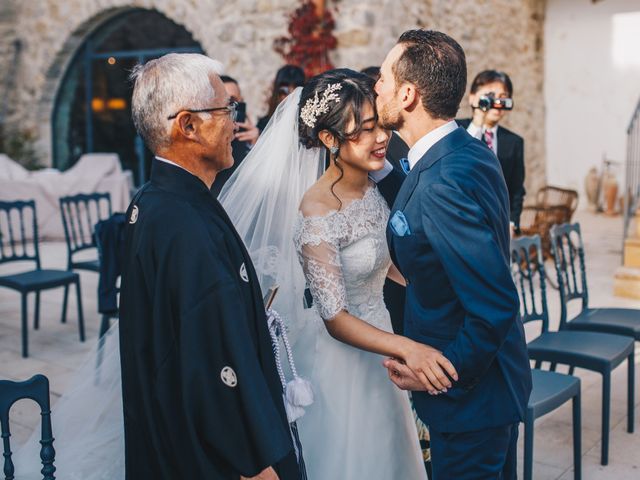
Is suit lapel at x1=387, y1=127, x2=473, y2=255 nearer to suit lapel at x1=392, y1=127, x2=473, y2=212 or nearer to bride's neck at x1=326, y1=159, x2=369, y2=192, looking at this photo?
suit lapel at x1=392, y1=127, x2=473, y2=212

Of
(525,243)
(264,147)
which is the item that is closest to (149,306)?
(264,147)

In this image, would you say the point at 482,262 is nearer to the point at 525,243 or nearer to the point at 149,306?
the point at 149,306

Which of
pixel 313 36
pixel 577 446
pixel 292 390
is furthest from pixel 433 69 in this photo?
pixel 313 36

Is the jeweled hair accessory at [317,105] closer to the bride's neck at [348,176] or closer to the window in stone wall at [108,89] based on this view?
the bride's neck at [348,176]

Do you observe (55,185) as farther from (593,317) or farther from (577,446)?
(577,446)

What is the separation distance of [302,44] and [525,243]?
14.2ft

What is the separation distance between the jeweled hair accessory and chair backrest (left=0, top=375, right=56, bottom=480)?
103cm

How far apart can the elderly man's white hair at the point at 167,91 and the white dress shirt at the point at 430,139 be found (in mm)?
504

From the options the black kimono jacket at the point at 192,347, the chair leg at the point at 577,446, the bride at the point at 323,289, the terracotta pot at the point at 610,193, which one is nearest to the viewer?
the black kimono jacket at the point at 192,347

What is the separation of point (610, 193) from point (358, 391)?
32.0 ft

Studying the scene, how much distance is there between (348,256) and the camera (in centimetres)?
215

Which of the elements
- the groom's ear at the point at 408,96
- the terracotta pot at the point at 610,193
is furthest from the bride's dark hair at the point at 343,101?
the terracotta pot at the point at 610,193

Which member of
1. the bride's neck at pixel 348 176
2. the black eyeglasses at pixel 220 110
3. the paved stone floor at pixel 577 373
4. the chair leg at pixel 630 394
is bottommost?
the paved stone floor at pixel 577 373

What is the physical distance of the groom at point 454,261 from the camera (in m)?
1.54
